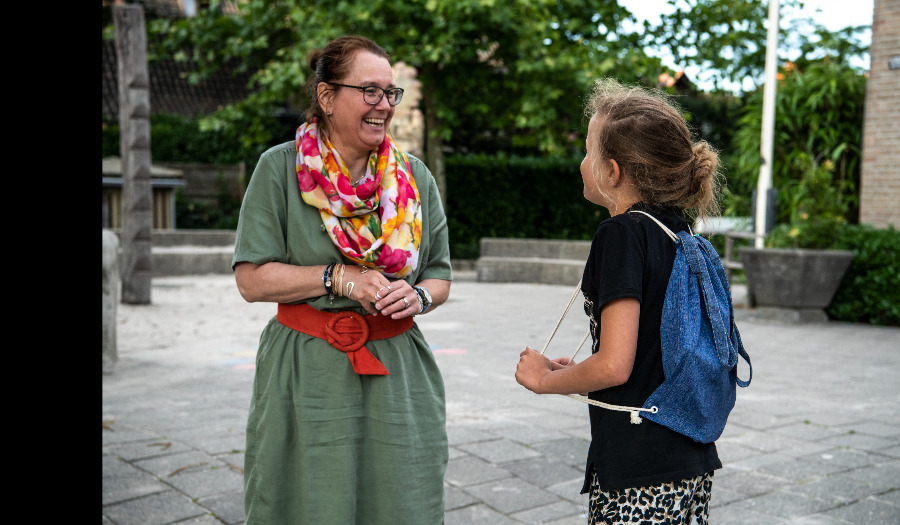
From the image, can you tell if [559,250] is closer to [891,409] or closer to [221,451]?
[891,409]

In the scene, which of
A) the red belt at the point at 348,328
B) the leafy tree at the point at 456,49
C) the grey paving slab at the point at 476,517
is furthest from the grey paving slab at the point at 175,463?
the leafy tree at the point at 456,49

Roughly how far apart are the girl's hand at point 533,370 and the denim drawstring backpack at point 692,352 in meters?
0.26

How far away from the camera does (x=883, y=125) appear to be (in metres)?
11.1

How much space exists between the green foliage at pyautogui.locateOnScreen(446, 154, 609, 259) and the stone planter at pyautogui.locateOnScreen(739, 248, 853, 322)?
8.65 m

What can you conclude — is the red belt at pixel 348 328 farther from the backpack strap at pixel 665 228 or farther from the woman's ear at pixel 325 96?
the backpack strap at pixel 665 228

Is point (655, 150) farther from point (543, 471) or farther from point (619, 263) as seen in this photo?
→ point (543, 471)

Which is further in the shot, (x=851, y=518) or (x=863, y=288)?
(x=863, y=288)

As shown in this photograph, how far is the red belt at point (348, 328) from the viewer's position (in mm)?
→ 2371

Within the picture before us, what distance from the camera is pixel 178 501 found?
3.72m

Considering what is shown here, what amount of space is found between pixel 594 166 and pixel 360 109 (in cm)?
74

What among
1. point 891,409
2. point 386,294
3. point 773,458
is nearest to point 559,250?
point 891,409

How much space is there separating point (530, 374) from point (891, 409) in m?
4.70
